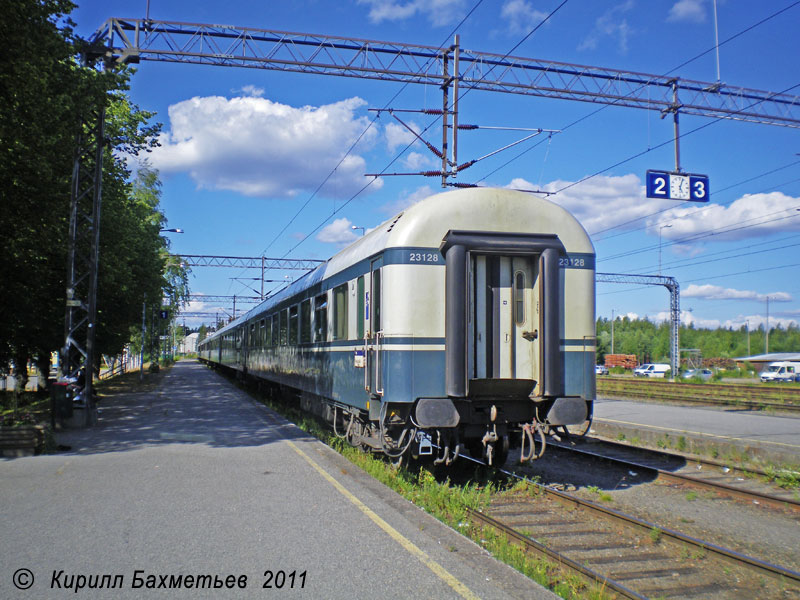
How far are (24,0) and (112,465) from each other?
863 cm

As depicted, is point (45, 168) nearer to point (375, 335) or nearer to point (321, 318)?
point (321, 318)

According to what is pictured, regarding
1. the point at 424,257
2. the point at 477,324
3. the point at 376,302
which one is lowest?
the point at 477,324

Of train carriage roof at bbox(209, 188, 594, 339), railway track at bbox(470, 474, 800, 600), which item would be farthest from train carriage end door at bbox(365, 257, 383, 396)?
railway track at bbox(470, 474, 800, 600)

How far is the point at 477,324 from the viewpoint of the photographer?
805cm

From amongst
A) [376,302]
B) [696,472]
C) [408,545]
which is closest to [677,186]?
[696,472]

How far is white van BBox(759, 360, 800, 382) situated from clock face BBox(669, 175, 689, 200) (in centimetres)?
3703

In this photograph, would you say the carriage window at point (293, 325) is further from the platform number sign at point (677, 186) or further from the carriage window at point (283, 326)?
the platform number sign at point (677, 186)

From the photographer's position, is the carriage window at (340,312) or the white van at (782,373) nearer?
the carriage window at (340,312)

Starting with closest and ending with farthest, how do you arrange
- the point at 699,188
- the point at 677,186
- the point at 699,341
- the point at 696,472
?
1. the point at 696,472
2. the point at 677,186
3. the point at 699,188
4. the point at 699,341

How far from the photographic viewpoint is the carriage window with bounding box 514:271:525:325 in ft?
27.0

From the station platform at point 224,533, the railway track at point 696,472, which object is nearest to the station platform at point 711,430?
the railway track at point 696,472

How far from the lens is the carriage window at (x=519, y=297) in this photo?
822 centimetres

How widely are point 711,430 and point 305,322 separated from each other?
8.90 m

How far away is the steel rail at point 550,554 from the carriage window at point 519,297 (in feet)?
7.77
